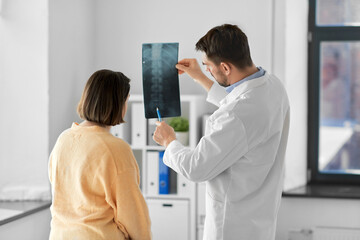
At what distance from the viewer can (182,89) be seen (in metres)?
3.44

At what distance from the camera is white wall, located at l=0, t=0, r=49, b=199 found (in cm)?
287

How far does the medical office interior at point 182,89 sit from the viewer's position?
288 cm

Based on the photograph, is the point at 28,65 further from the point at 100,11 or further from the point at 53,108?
the point at 100,11

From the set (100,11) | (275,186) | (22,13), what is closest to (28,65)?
(22,13)

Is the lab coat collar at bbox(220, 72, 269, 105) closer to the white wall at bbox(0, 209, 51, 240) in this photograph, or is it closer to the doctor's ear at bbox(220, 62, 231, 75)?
the doctor's ear at bbox(220, 62, 231, 75)

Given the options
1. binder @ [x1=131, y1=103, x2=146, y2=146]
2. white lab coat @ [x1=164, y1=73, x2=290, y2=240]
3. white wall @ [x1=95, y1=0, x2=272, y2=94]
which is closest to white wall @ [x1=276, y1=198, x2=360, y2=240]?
white wall @ [x1=95, y1=0, x2=272, y2=94]

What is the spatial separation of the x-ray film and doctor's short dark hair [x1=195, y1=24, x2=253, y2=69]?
273 millimetres

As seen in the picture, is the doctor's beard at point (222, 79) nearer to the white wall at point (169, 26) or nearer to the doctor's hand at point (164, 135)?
the doctor's hand at point (164, 135)

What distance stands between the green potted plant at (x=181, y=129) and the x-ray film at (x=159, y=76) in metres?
1.26

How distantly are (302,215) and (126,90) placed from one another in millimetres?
2055

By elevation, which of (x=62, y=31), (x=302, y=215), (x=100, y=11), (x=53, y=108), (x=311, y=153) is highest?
(x=100, y=11)

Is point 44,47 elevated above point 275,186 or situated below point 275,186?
above

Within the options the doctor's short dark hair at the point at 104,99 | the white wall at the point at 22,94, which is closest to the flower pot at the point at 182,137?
the white wall at the point at 22,94

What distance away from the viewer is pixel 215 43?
1.58 m
